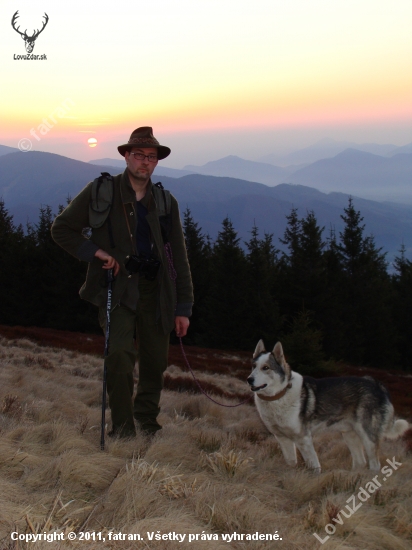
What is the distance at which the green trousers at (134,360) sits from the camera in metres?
4.91

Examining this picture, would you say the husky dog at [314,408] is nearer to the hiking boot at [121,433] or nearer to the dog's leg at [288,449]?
the dog's leg at [288,449]

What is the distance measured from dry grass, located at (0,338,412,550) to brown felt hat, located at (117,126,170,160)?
290cm

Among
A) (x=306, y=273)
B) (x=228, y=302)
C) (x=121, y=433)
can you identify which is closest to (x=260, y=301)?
(x=228, y=302)

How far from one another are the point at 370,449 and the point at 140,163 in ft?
14.0

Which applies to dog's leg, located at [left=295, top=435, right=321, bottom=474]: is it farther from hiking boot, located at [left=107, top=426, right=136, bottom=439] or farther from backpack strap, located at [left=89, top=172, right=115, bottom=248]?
backpack strap, located at [left=89, top=172, right=115, bottom=248]

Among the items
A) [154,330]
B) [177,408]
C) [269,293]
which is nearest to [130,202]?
[154,330]

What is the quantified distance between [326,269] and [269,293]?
623cm

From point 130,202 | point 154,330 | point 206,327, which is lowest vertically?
point 206,327

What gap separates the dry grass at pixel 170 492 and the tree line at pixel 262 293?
1169 inches

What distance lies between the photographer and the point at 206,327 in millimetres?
36750

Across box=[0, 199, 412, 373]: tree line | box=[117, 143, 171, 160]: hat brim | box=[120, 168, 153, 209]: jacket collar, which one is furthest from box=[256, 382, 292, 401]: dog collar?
box=[0, 199, 412, 373]: tree line

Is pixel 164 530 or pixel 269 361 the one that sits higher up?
pixel 269 361

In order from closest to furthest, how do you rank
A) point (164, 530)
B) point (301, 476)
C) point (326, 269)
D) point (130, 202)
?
point (164, 530) < point (301, 476) < point (130, 202) < point (326, 269)

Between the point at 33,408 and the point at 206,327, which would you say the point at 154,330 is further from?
the point at 206,327
